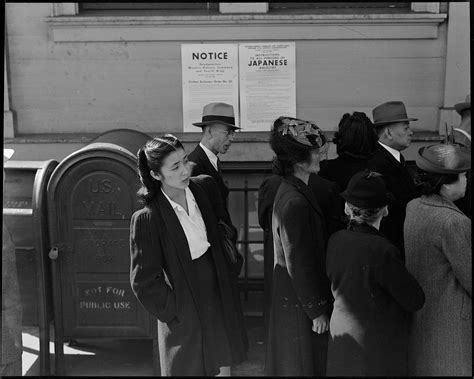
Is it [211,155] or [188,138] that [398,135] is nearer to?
[211,155]

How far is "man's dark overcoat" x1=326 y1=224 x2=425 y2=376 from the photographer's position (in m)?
2.94

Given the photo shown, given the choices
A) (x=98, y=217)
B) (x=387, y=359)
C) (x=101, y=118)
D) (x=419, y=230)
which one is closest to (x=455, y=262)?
(x=419, y=230)

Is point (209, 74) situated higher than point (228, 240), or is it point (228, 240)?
point (209, 74)

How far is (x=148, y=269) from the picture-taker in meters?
3.22

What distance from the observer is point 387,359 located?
3.11 m

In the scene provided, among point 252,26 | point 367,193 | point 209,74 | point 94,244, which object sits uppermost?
point 252,26

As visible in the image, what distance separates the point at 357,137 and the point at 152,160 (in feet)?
4.75

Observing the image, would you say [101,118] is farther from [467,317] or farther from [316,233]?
[467,317]

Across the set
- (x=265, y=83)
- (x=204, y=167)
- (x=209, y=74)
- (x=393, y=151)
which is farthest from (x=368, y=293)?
(x=209, y=74)

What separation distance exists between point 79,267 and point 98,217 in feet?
1.26

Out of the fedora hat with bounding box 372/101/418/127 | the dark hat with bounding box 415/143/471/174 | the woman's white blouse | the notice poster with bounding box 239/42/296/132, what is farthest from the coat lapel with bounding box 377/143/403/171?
the notice poster with bounding box 239/42/296/132

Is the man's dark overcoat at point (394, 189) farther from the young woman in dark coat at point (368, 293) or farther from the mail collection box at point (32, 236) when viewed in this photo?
the mail collection box at point (32, 236)

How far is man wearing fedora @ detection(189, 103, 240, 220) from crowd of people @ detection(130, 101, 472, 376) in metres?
0.64

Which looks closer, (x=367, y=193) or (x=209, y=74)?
Answer: (x=367, y=193)
